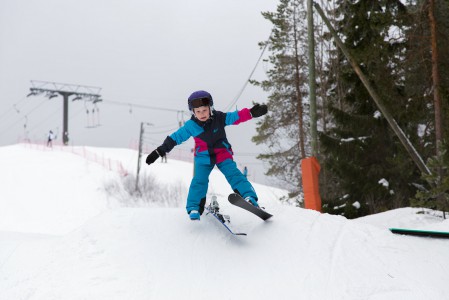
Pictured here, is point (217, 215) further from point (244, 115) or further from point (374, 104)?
point (374, 104)

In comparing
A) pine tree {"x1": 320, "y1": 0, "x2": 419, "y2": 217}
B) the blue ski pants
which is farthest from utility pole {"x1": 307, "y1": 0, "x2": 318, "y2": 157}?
the blue ski pants

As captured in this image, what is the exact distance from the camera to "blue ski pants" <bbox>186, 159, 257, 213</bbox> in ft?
16.8

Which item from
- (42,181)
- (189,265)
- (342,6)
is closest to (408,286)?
(189,265)

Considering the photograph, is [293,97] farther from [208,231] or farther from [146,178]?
Result: [146,178]

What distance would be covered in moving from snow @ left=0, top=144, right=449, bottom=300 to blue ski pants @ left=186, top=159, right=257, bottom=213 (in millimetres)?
281

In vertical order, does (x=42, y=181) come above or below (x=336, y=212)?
below

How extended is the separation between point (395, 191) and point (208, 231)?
36.7 feet

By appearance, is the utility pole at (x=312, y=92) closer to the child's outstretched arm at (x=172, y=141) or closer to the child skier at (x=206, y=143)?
the child skier at (x=206, y=143)

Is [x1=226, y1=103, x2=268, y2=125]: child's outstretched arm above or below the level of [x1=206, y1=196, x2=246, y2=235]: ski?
above

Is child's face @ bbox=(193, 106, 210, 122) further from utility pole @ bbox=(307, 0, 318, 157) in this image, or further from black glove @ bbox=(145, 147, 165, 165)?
utility pole @ bbox=(307, 0, 318, 157)

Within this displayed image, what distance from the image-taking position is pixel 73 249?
447 centimetres

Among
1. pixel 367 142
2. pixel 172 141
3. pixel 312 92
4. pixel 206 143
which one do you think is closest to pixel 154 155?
pixel 172 141

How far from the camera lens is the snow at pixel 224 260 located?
3.48 meters

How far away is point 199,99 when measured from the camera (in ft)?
16.1
